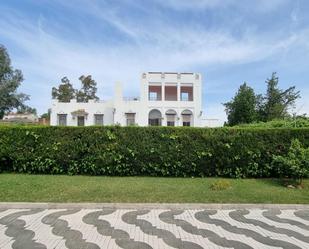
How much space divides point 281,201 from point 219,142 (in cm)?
344

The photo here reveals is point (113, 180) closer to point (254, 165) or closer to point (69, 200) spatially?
point (69, 200)

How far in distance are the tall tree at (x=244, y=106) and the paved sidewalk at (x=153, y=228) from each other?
86.1 feet

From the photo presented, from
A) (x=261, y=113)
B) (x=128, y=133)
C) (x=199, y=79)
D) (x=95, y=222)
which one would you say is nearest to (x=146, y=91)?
(x=199, y=79)

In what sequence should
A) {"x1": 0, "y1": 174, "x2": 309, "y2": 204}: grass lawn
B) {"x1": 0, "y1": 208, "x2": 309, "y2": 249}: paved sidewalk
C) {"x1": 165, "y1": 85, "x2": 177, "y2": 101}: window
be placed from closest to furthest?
{"x1": 0, "y1": 208, "x2": 309, "y2": 249}: paved sidewalk
{"x1": 0, "y1": 174, "x2": 309, "y2": 204}: grass lawn
{"x1": 165, "y1": 85, "x2": 177, "y2": 101}: window

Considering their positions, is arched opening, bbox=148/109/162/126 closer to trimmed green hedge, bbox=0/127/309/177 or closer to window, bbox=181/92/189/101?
window, bbox=181/92/189/101

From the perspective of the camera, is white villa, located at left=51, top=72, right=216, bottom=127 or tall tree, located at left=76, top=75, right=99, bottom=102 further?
tall tree, located at left=76, top=75, right=99, bottom=102

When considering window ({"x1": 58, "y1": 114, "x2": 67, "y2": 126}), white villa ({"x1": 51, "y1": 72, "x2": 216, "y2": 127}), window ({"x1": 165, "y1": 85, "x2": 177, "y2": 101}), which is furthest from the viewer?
window ({"x1": 165, "y1": 85, "x2": 177, "y2": 101})

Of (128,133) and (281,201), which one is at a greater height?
(128,133)

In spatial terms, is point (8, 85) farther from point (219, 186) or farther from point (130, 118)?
point (219, 186)

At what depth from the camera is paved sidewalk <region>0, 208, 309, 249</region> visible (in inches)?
191

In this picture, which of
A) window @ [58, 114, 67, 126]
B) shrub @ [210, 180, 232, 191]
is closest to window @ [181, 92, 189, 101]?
window @ [58, 114, 67, 126]

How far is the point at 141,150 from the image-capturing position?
34.5ft

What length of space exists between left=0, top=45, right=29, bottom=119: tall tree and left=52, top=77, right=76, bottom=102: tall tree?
10.1 metres

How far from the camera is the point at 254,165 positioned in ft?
34.6
